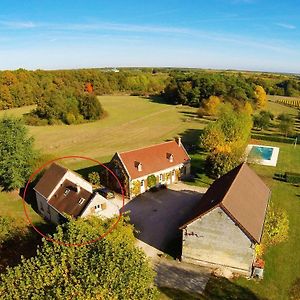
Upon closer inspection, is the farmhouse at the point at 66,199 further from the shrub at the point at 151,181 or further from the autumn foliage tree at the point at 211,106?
the autumn foliage tree at the point at 211,106

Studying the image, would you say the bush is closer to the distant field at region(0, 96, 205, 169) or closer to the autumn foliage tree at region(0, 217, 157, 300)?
the autumn foliage tree at region(0, 217, 157, 300)

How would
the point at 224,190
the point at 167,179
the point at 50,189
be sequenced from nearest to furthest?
the point at 224,190, the point at 50,189, the point at 167,179

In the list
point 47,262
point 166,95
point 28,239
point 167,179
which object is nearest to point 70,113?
point 166,95

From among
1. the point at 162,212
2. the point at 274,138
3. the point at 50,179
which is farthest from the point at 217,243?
the point at 274,138

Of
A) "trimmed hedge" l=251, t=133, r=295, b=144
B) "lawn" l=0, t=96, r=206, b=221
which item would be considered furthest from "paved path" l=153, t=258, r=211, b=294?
"trimmed hedge" l=251, t=133, r=295, b=144

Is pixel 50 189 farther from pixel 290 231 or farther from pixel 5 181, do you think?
pixel 290 231

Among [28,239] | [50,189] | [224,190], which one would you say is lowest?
[28,239]

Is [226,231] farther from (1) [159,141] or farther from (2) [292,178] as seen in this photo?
(1) [159,141]

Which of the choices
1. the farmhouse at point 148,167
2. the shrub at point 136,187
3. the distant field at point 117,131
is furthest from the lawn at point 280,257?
the distant field at point 117,131
